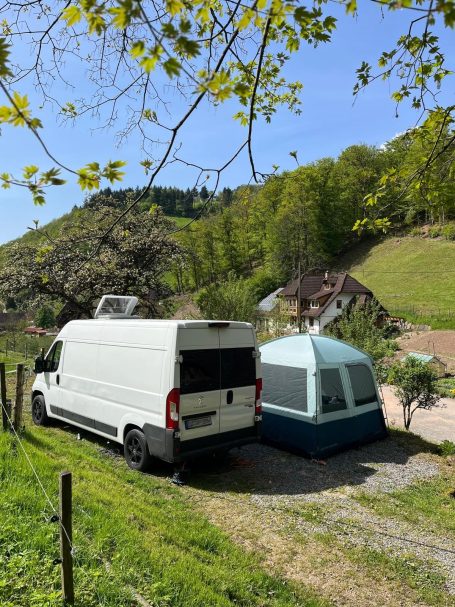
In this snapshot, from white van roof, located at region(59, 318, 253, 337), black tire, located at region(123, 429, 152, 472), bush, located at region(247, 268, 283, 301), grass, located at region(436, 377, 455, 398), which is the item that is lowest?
grass, located at region(436, 377, 455, 398)


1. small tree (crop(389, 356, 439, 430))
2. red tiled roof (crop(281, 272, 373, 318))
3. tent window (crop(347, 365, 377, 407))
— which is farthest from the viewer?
red tiled roof (crop(281, 272, 373, 318))

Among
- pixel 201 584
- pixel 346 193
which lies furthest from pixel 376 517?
pixel 346 193

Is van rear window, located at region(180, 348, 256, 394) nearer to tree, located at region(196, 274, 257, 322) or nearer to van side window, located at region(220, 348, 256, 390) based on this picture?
van side window, located at region(220, 348, 256, 390)

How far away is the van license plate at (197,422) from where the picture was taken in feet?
21.2

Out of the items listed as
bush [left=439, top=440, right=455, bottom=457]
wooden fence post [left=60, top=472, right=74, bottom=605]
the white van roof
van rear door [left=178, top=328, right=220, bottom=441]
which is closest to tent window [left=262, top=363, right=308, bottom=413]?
the white van roof

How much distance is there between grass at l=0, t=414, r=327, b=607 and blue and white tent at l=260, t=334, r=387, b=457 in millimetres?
3123

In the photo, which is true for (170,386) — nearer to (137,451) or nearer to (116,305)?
(137,451)

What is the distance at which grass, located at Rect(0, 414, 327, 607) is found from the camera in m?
3.10

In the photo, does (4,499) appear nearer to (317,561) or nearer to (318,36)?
(317,561)

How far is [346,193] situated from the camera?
209 feet

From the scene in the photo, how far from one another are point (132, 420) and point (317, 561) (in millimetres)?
3550

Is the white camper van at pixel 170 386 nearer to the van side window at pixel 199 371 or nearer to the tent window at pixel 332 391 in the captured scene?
the van side window at pixel 199 371

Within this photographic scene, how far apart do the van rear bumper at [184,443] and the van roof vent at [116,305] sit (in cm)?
333

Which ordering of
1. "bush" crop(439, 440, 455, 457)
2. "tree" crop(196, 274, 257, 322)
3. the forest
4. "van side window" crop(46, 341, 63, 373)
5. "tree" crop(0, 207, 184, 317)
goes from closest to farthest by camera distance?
the forest < "bush" crop(439, 440, 455, 457) < "van side window" crop(46, 341, 63, 373) < "tree" crop(0, 207, 184, 317) < "tree" crop(196, 274, 257, 322)
